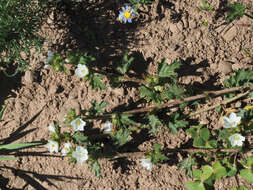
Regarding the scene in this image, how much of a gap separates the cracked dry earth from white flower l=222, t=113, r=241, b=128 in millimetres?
303

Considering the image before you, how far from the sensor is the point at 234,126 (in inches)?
120

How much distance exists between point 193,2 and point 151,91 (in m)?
1.14

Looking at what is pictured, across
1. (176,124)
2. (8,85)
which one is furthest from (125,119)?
(8,85)

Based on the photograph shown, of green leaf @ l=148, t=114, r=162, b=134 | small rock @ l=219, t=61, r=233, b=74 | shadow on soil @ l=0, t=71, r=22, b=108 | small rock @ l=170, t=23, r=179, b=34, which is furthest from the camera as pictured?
shadow on soil @ l=0, t=71, r=22, b=108

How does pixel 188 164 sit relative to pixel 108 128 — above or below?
below

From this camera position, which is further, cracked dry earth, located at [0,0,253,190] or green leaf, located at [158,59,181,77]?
cracked dry earth, located at [0,0,253,190]

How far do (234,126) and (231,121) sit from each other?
2.2 inches

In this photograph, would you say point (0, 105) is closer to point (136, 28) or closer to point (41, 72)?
point (41, 72)

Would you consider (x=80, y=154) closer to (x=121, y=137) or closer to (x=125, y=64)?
(x=121, y=137)

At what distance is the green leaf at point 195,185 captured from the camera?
3244mm

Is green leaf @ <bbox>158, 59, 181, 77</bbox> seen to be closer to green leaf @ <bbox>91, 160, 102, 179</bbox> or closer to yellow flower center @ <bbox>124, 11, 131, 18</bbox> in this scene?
yellow flower center @ <bbox>124, 11, 131, 18</bbox>

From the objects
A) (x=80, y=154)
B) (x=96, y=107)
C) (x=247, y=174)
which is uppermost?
(x=96, y=107)

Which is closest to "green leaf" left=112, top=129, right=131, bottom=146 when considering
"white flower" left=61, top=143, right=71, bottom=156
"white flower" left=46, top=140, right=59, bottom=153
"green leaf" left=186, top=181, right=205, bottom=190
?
"white flower" left=61, top=143, right=71, bottom=156

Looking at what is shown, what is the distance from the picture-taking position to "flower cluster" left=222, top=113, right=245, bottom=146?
10.0 ft
